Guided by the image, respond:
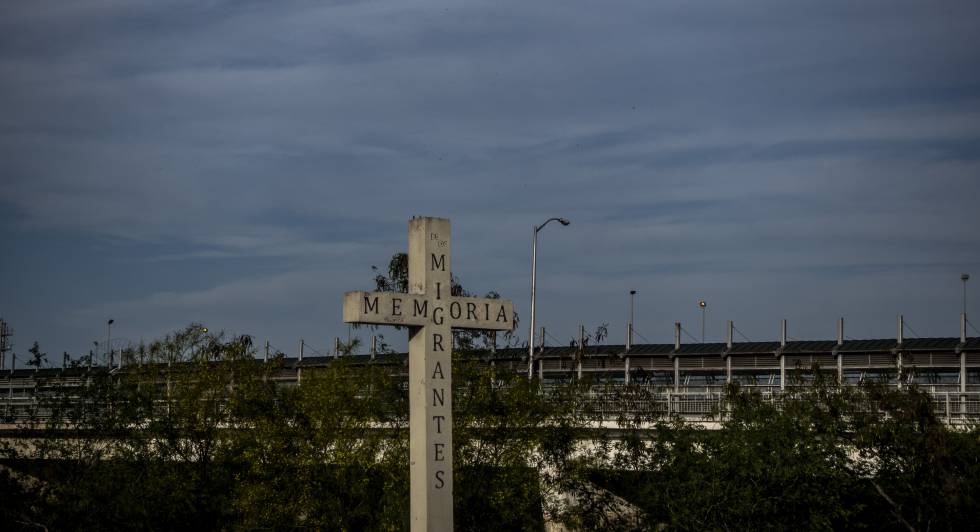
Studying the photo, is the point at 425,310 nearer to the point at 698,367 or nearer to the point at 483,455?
the point at 483,455

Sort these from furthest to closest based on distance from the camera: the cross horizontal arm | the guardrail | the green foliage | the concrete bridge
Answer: the concrete bridge
the guardrail
the green foliage
the cross horizontal arm

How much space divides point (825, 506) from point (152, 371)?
2514 cm

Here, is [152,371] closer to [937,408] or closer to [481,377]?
[481,377]

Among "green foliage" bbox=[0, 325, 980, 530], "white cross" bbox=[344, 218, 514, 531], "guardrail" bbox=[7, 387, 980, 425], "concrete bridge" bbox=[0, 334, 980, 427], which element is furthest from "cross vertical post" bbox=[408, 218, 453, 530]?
"guardrail" bbox=[7, 387, 980, 425]

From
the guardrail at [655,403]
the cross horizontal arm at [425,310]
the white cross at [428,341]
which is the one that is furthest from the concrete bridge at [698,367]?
the white cross at [428,341]

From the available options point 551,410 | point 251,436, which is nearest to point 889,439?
point 551,410

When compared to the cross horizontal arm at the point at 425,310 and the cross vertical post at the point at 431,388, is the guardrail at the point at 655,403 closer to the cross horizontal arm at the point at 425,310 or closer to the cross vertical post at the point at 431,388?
the cross horizontal arm at the point at 425,310

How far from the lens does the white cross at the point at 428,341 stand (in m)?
15.3

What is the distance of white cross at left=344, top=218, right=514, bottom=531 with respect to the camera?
601 inches

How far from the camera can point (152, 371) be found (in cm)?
4678

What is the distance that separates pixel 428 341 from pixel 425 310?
38 cm

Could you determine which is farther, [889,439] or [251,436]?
[251,436]

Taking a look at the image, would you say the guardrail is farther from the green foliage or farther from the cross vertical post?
the cross vertical post

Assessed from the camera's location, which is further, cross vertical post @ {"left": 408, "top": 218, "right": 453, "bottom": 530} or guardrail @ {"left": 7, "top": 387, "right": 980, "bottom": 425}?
guardrail @ {"left": 7, "top": 387, "right": 980, "bottom": 425}
